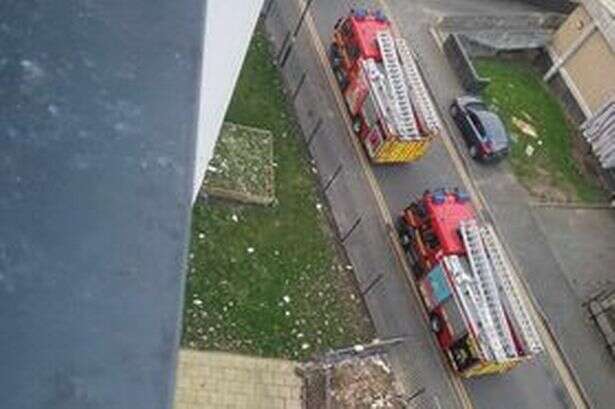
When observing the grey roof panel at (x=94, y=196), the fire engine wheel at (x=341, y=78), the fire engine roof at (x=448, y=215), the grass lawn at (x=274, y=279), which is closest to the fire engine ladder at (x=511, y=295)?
the fire engine roof at (x=448, y=215)

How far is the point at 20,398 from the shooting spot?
684 centimetres

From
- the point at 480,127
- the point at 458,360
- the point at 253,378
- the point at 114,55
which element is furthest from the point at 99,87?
the point at 480,127

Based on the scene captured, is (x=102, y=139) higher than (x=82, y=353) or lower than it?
higher

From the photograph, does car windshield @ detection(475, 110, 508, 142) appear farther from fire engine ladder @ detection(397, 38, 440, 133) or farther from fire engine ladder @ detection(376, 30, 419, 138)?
fire engine ladder @ detection(376, 30, 419, 138)

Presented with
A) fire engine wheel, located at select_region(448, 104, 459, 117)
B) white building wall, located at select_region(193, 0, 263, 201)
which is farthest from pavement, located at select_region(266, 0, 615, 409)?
white building wall, located at select_region(193, 0, 263, 201)

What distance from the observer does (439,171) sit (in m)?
28.9

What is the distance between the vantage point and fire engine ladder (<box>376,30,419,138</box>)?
87.0 feet

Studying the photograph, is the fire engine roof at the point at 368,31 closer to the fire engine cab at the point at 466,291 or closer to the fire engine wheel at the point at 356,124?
the fire engine wheel at the point at 356,124

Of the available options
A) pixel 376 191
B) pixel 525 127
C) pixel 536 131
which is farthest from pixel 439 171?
pixel 536 131

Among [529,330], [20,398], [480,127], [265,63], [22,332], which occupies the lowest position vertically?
[20,398]

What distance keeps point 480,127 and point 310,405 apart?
11.9 meters

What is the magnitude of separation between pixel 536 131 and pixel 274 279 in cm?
1280

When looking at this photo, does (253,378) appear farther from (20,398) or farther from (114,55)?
(20,398)

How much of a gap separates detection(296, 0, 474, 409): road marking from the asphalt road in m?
0.22
